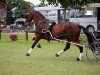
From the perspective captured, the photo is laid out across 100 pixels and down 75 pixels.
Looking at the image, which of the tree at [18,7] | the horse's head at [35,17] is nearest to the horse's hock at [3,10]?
the horse's head at [35,17]

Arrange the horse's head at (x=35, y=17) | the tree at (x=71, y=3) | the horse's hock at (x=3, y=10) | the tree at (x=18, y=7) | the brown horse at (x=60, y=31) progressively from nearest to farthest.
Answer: the horse's hock at (x=3, y=10)
the brown horse at (x=60, y=31)
the horse's head at (x=35, y=17)
the tree at (x=71, y=3)
the tree at (x=18, y=7)

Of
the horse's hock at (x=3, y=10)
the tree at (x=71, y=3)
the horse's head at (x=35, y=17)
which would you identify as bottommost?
the tree at (x=71, y=3)

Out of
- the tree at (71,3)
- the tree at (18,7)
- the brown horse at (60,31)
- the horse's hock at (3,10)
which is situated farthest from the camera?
the tree at (18,7)

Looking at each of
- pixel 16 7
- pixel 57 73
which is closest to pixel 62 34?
pixel 57 73

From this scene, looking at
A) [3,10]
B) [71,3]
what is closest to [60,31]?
[3,10]

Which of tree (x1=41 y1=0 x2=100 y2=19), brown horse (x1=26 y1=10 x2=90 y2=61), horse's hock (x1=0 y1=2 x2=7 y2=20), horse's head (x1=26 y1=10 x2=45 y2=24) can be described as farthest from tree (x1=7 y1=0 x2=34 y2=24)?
horse's hock (x1=0 y1=2 x2=7 y2=20)

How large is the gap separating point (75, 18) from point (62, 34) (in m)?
23.3

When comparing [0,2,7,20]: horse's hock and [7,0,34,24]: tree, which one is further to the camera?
[7,0,34,24]: tree

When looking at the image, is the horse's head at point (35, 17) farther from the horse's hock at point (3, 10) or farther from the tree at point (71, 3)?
the tree at point (71, 3)

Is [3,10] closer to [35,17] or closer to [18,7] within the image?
[35,17]

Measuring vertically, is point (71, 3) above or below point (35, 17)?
below

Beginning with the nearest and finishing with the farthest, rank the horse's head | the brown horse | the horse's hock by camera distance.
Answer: the horse's hock < the brown horse < the horse's head

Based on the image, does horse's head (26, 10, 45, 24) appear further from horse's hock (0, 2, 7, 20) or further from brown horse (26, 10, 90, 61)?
horse's hock (0, 2, 7, 20)

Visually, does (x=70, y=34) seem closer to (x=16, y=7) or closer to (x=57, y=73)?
(x=57, y=73)
